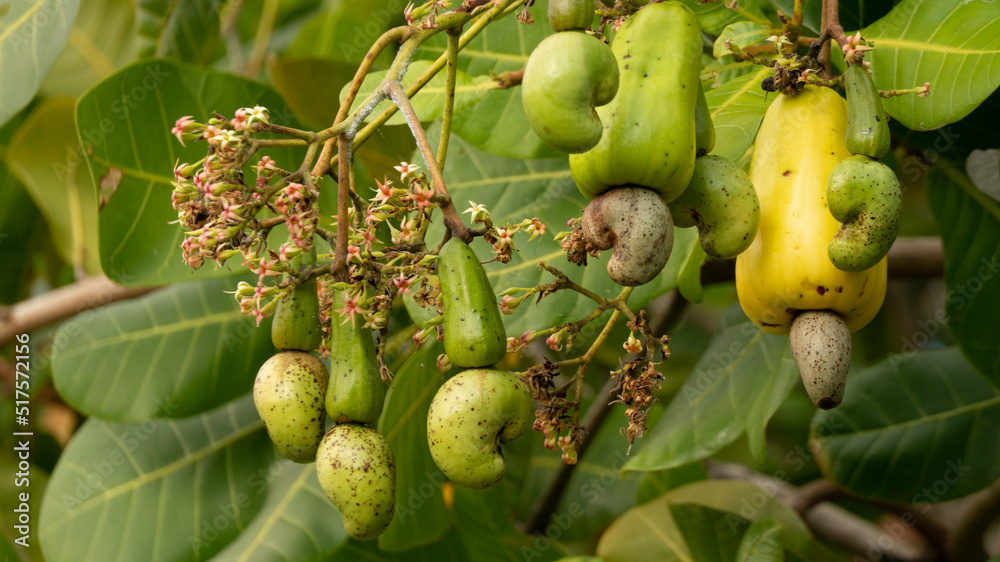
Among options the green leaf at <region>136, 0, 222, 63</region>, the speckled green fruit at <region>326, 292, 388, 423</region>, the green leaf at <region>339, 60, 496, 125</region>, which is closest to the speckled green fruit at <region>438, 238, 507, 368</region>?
the speckled green fruit at <region>326, 292, 388, 423</region>

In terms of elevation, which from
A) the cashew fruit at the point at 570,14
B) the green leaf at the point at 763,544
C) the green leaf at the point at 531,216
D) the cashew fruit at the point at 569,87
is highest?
the cashew fruit at the point at 570,14

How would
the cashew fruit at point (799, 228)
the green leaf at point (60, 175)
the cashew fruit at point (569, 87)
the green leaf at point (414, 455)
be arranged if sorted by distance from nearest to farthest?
the cashew fruit at point (569, 87)
the cashew fruit at point (799, 228)
the green leaf at point (414, 455)
the green leaf at point (60, 175)

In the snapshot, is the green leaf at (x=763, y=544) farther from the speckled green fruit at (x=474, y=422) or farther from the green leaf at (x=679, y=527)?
the speckled green fruit at (x=474, y=422)

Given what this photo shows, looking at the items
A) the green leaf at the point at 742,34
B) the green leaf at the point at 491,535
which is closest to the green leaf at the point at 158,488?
the green leaf at the point at 491,535

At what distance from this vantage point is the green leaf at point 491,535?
2047 mm

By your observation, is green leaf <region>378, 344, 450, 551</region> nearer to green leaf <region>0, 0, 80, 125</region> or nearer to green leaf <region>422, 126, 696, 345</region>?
green leaf <region>422, 126, 696, 345</region>

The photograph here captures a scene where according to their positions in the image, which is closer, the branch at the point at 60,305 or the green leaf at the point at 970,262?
the green leaf at the point at 970,262

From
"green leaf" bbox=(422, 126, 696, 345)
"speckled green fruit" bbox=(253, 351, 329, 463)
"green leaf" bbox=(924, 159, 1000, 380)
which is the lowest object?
"green leaf" bbox=(924, 159, 1000, 380)

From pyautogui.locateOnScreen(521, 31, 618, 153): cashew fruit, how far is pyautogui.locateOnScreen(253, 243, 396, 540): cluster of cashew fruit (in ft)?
1.21

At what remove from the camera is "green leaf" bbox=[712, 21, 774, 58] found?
1279mm

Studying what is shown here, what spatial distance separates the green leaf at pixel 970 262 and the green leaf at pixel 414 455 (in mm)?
1030

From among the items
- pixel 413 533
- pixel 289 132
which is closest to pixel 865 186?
pixel 289 132

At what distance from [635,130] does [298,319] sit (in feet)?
1.61

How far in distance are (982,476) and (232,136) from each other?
1.83 meters
